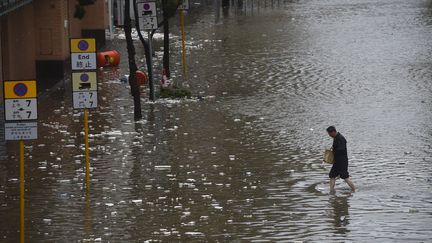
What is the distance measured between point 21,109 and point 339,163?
21.4ft

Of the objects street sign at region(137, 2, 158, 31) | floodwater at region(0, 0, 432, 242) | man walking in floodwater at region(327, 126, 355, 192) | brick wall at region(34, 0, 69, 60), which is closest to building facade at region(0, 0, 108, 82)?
brick wall at region(34, 0, 69, 60)

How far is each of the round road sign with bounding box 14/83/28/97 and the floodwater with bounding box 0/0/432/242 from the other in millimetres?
2471

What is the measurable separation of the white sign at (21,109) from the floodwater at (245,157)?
2.16m

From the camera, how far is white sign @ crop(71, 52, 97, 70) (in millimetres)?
21812

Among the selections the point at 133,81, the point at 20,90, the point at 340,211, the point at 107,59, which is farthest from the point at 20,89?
the point at 107,59

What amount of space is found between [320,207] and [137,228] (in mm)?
3323

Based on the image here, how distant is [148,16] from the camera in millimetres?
32125

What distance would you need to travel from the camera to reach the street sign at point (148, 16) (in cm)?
3212

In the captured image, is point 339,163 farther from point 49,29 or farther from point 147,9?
point 49,29

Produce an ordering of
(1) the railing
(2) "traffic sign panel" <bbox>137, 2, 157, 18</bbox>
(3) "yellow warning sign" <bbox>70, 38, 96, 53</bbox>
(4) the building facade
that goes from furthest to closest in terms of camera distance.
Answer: (4) the building facade, (2) "traffic sign panel" <bbox>137, 2, 157, 18</bbox>, (1) the railing, (3) "yellow warning sign" <bbox>70, 38, 96, 53</bbox>

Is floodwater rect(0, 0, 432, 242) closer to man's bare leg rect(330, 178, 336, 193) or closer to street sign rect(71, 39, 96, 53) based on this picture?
man's bare leg rect(330, 178, 336, 193)

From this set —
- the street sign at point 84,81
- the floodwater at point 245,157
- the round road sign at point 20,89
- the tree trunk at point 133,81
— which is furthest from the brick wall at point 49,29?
the round road sign at point 20,89

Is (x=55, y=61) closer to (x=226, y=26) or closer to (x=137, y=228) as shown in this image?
(x=226, y=26)

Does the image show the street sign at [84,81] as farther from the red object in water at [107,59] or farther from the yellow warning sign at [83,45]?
the red object in water at [107,59]
